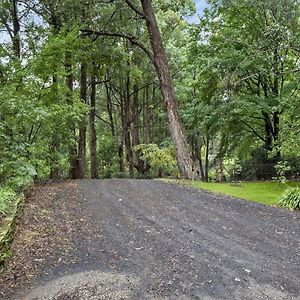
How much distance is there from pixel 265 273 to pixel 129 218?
8.95ft

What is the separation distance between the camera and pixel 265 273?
3.71 meters

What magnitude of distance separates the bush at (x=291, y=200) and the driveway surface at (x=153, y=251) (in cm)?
40

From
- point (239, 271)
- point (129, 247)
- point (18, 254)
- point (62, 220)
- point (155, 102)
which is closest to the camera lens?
point (239, 271)

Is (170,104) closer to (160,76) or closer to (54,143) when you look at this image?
(160,76)

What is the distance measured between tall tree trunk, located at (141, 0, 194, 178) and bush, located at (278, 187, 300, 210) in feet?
13.1

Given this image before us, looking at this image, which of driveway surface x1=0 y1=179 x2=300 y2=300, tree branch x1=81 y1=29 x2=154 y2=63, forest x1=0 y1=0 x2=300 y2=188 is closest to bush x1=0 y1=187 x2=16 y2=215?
driveway surface x1=0 y1=179 x2=300 y2=300

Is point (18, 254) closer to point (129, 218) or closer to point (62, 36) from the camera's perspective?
point (129, 218)

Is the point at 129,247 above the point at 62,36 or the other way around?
the other way around

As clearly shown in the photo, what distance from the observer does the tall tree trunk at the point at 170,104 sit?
432 inches

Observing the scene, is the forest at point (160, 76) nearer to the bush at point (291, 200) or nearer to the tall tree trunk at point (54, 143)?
the tall tree trunk at point (54, 143)

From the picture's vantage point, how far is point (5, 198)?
5555 mm

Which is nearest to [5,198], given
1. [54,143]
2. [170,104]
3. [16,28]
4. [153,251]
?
[153,251]

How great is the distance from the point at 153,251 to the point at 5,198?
8.81ft

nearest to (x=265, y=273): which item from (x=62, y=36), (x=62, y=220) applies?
(x=62, y=220)
